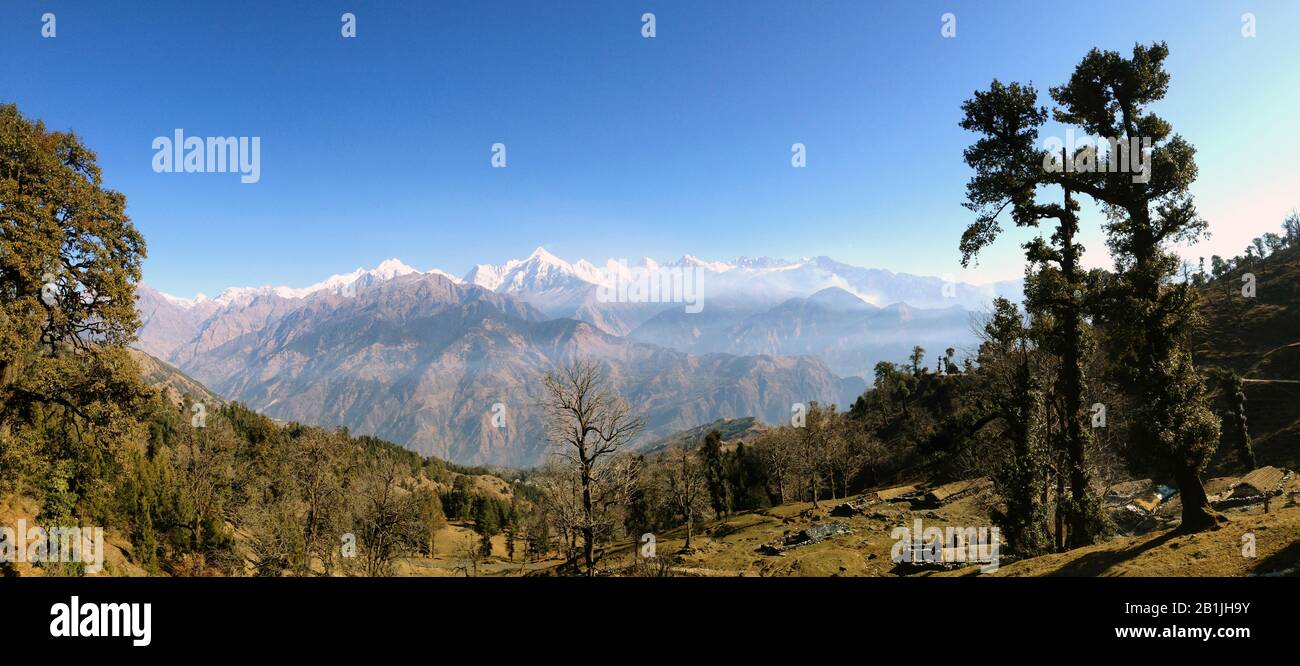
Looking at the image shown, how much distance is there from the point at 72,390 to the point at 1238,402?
105 meters

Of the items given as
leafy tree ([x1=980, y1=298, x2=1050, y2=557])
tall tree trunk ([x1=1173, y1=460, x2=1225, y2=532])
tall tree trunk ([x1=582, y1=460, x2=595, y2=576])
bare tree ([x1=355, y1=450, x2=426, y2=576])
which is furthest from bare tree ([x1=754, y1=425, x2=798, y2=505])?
tall tree trunk ([x1=1173, y1=460, x2=1225, y2=532])

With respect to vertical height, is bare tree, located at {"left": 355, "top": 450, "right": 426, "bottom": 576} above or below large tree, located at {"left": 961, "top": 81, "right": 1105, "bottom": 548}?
below

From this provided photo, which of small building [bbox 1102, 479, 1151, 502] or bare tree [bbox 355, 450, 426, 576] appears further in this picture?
small building [bbox 1102, 479, 1151, 502]

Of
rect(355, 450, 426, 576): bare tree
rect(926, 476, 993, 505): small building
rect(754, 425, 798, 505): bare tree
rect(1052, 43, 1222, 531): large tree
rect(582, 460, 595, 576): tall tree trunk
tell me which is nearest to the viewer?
rect(1052, 43, 1222, 531): large tree

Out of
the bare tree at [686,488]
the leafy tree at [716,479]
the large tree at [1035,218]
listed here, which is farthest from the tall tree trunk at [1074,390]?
the leafy tree at [716,479]

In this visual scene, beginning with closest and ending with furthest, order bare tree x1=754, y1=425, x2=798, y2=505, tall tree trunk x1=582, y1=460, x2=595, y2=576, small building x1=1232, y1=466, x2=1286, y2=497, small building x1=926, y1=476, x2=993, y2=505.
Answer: tall tree trunk x1=582, y1=460, x2=595, y2=576 → small building x1=1232, y1=466, x2=1286, y2=497 → small building x1=926, y1=476, x2=993, y2=505 → bare tree x1=754, y1=425, x2=798, y2=505

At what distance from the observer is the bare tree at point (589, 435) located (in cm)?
2631

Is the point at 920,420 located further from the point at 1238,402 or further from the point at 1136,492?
the point at 1136,492

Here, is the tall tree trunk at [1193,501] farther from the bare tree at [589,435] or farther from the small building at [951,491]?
the small building at [951,491]

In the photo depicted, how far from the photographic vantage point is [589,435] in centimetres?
2647

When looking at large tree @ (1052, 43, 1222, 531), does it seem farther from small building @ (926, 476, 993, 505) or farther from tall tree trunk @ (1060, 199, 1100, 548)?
small building @ (926, 476, 993, 505)

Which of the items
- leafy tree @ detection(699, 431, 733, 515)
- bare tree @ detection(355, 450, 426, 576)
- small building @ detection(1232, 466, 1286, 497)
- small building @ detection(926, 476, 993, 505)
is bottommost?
leafy tree @ detection(699, 431, 733, 515)

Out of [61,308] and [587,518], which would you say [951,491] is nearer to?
[587,518]

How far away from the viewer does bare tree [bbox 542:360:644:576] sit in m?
26.3
